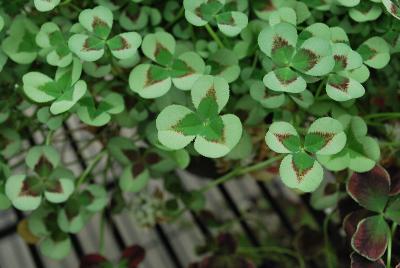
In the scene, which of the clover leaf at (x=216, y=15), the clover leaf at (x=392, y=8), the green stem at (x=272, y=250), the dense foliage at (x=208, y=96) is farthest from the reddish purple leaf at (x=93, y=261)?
the clover leaf at (x=392, y=8)

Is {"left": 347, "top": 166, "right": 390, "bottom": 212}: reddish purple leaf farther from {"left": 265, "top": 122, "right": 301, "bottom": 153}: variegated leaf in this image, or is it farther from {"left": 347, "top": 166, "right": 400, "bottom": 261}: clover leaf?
{"left": 265, "top": 122, "right": 301, "bottom": 153}: variegated leaf

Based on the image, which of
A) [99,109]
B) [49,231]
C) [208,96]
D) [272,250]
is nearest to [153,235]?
[272,250]

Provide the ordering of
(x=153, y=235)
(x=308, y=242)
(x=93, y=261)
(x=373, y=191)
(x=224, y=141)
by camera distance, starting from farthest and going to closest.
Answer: (x=153, y=235)
(x=308, y=242)
(x=93, y=261)
(x=373, y=191)
(x=224, y=141)

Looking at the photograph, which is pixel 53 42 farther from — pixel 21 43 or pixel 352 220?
pixel 352 220

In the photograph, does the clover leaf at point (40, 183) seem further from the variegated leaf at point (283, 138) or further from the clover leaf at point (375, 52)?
the clover leaf at point (375, 52)

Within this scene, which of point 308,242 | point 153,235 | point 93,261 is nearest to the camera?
point 93,261

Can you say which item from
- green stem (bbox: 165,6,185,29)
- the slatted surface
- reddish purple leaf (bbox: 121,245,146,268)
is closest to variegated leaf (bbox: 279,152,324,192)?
green stem (bbox: 165,6,185,29)

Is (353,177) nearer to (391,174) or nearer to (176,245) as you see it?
(391,174)
